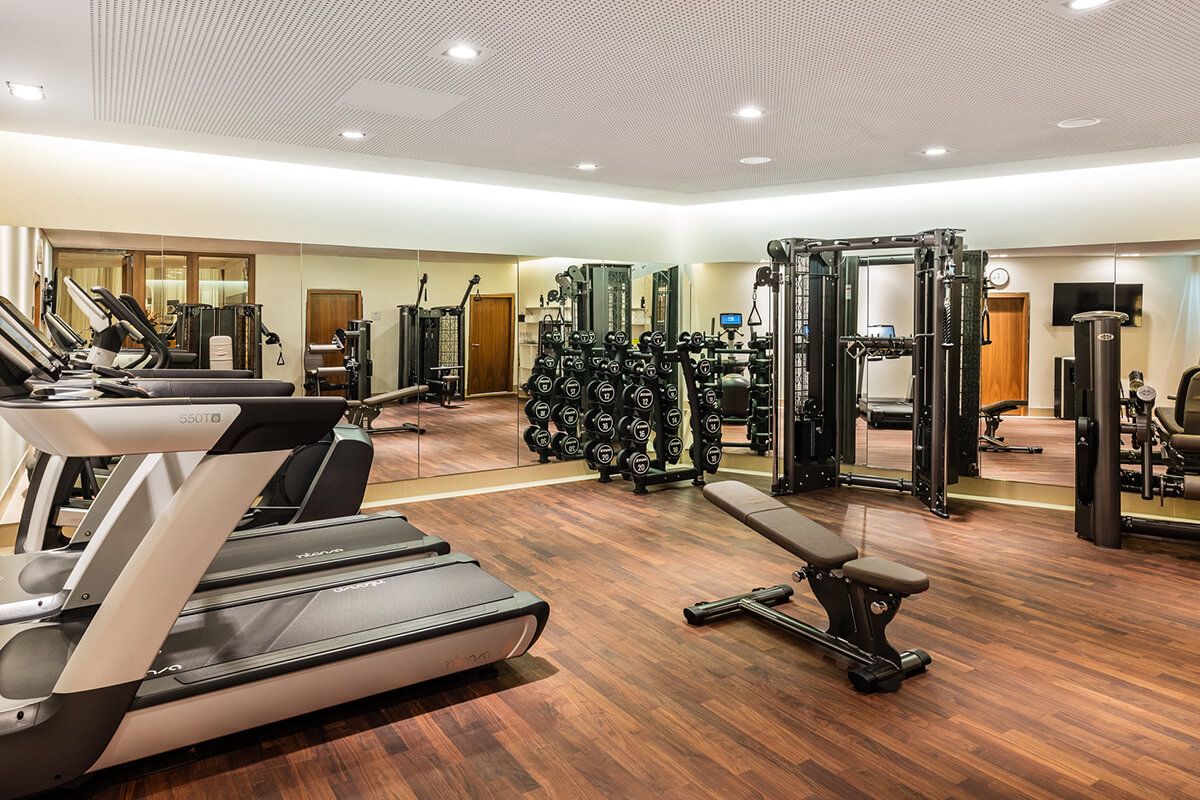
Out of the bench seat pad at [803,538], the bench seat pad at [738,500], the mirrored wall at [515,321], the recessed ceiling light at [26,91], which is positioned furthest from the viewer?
the mirrored wall at [515,321]

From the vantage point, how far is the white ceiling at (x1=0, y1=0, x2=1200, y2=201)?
291 centimetres

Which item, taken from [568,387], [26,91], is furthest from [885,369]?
[26,91]

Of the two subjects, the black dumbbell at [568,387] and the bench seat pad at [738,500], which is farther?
the black dumbbell at [568,387]

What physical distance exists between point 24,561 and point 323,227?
321cm

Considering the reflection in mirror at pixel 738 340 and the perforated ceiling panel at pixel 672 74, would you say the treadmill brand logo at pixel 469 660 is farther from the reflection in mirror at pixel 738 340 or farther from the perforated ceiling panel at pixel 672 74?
the reflection in mirror at pixel 738 340

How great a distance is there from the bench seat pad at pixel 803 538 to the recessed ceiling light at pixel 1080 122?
2.89 metres

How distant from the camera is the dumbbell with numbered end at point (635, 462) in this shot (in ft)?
20.7

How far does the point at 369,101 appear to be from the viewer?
403 cm

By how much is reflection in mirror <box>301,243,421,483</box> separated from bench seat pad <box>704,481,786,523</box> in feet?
9.95

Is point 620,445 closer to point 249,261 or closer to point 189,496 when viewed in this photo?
point 249,261

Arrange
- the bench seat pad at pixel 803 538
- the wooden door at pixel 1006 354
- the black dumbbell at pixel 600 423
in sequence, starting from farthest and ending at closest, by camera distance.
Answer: the black dumbbell at pixel 600 423
the wooden door at pixel 1006 354
the bench seat pad at pixel 803 538

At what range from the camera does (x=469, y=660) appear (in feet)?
9.25

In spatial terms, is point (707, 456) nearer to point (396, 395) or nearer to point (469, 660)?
point (396, 395)

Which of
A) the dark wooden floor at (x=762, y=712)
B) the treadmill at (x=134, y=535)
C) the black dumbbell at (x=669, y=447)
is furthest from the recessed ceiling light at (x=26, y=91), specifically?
the black dumbbell at (x=669, y=447)
